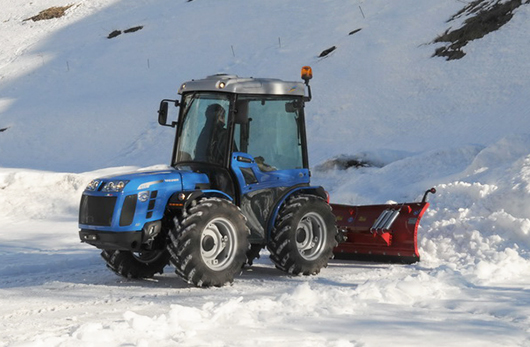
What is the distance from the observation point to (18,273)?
31.2ft

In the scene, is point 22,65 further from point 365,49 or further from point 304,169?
point 304,169

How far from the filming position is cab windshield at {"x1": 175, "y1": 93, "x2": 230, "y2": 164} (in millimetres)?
8266

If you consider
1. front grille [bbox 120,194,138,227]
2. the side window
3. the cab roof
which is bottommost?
front grille [bbox 120,194,138,227]

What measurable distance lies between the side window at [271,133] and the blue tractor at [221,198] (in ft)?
0.03

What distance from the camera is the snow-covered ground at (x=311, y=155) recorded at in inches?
250

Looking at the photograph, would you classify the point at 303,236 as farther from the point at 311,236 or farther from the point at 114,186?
the point at 114,186

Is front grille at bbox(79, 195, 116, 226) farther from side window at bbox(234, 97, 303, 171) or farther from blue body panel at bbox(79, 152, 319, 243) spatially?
side window at bbox(234, 97, 303, 171)

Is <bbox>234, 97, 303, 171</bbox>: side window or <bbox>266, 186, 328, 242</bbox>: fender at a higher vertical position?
<bbox>234, 97, 303, 171</bbox>: side window

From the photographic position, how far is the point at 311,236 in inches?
352

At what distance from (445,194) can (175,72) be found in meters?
20.3

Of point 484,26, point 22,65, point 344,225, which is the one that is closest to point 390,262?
point 344,225

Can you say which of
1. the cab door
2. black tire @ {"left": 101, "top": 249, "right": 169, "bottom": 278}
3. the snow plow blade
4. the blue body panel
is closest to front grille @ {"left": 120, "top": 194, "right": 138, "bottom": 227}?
the blue body panel

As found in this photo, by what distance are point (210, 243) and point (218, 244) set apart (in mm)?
83

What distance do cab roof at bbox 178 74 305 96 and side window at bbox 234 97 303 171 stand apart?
10cm
